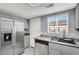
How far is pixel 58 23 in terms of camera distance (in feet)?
10.00

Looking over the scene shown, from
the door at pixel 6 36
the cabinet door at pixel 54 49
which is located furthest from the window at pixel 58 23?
the door at pixel 6 36

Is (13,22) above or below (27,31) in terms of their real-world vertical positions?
above

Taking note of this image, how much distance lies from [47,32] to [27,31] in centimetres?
171

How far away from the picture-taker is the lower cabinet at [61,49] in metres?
1.60

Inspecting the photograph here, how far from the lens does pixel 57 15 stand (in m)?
3.06

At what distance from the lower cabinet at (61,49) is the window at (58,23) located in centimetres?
114

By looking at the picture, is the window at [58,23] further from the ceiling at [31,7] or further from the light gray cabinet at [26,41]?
the light gray cabinet at [26,41]

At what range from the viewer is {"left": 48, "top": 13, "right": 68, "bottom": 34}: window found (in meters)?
2.83

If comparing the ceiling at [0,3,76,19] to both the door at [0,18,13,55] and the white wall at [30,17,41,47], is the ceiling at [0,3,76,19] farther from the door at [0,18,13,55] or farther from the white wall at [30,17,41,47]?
the white wall at [30,17,41,47]

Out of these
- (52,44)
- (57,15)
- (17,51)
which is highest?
(57,15)

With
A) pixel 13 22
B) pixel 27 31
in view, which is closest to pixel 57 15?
pixel 13 22

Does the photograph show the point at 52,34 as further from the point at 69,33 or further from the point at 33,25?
the point at 33,25

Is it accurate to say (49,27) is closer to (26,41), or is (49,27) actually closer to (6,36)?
(26,41)

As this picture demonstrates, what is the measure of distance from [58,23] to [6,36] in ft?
7.53
